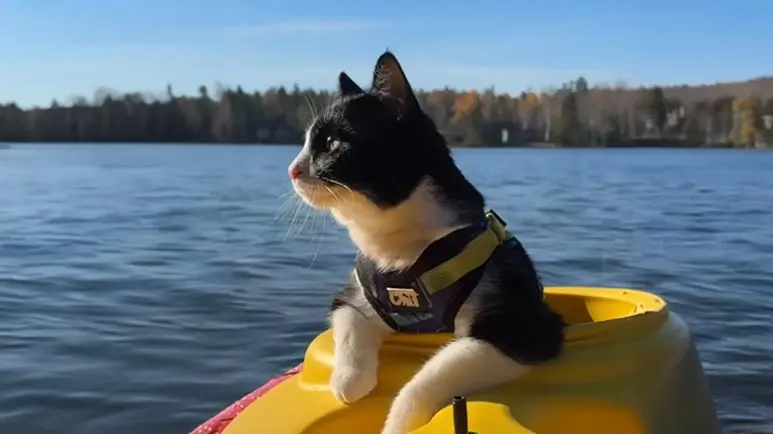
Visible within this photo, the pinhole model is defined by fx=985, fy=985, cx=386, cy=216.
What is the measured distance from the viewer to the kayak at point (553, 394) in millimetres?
2025

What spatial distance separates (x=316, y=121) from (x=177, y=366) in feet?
9.09

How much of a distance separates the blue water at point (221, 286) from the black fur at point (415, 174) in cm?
24

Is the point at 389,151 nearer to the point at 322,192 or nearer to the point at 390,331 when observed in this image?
the point at 322,192

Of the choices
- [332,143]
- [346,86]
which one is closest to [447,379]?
[332,143]

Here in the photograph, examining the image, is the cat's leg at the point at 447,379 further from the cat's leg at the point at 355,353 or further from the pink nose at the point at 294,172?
the pink nose at the point at 294,172

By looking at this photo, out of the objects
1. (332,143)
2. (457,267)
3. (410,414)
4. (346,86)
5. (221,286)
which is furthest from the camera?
(221,286)

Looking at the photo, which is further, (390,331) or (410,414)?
(390,331)

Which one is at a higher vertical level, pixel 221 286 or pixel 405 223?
pixel 405 223

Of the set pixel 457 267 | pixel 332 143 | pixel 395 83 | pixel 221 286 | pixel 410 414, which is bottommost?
pixel 221 286

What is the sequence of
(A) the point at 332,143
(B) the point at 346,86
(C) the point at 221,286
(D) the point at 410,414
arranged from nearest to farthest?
(D) the point at 410,414 < (A) the point at 332,143 < (B) the point at 346,86 < (C) the point at 221,286

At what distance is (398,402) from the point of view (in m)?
2.02

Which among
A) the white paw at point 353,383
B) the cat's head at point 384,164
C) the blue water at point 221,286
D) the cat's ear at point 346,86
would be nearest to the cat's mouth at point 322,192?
the cat's head at point 384,164

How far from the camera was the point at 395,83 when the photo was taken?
216 centimetres

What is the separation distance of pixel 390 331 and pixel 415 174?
15.3 inches
